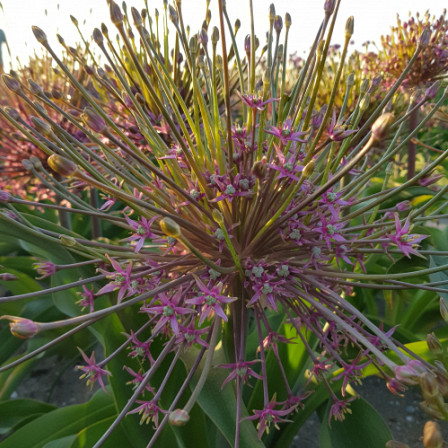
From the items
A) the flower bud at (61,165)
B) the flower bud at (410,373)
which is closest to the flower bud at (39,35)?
the flower bud at (61,165)

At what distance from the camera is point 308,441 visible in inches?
57.6

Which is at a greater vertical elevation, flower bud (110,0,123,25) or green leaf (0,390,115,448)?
flower bud (110,0,123,25)

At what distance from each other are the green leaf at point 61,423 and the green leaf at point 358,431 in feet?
2.00

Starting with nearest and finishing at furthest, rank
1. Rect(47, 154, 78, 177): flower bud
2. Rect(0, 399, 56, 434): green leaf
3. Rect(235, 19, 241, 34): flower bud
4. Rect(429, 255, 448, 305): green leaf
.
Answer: Rect(47, 154, 78, 177): flower bud → Rect(429, 255, 448, 305): green leaf → Rect(235, 19, 241, 34): flower bud → Rect(0, 399, 56, 434): green leaf

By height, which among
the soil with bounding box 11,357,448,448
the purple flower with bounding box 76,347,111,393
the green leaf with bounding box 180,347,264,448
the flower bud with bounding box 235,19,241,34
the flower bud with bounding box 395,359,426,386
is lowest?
the soil with bounding box 11,357,448,448

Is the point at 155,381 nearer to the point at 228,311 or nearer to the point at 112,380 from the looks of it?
the point at 112,380

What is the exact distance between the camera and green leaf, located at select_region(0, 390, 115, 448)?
3.74 ft

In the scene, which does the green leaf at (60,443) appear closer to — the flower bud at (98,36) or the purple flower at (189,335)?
the purple flower at (189,335)

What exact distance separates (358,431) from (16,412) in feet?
3.59

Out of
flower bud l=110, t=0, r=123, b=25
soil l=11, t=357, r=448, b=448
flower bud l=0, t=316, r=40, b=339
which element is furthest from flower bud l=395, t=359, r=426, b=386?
soil l=11, t=357, r=448, b=448

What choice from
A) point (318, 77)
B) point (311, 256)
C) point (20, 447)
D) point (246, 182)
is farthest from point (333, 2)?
point (20, 447)

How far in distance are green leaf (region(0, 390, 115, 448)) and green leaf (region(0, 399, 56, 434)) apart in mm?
196

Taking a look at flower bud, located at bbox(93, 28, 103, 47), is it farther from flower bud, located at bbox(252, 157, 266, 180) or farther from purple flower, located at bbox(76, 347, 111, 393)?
purple flower, located at bbox(76, 347, 111, 393)

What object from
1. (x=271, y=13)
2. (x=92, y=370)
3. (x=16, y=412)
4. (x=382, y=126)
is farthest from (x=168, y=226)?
(x=16, y=412)
